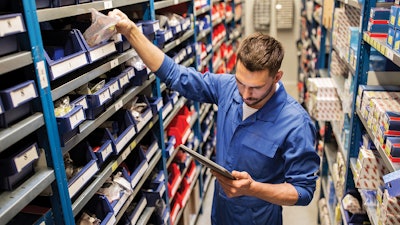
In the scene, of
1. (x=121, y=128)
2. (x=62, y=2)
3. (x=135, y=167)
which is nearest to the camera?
(x=62, y=2)

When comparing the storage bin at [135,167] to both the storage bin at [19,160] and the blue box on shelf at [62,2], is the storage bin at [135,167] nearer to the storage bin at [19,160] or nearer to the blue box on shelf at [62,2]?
the storage bin at [19,160]

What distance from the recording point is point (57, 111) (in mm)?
1511

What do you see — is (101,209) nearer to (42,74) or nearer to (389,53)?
(42,74)

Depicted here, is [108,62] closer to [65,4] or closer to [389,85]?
[65,4]

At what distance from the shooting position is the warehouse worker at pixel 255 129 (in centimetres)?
180

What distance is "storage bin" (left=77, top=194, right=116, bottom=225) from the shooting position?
181cm

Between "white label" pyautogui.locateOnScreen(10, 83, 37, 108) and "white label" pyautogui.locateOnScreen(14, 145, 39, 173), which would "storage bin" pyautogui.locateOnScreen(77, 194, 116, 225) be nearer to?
"white label" pyautogui.locateOnScreen(14, 145, 39, 173)

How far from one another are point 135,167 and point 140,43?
82cm

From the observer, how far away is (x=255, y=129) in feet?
6.61

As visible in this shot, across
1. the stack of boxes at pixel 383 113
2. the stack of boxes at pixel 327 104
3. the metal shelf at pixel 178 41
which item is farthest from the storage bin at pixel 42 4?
the stack of boxes at pixel 327 104

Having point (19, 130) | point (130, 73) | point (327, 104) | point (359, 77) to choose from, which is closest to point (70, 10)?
point (19, 130)

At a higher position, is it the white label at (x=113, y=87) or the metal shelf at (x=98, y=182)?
the white label at (x=113, y=87)

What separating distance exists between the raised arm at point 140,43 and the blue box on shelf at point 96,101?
321mm

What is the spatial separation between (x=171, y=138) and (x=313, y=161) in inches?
52.4
